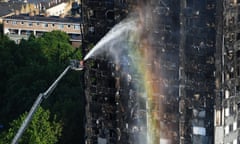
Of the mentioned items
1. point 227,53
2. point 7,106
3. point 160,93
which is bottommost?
point 7,106

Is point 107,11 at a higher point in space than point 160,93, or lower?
higher

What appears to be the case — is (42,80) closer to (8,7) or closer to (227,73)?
(227,73)

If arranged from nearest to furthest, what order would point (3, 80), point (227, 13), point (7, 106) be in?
point (227, 13), point (7, 106), point (3, 80)

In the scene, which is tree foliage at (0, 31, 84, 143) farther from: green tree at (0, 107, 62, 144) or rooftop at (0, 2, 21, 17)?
rooftop at (0, 2, 21, 17)

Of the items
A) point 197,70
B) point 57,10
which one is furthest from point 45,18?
point 197,70

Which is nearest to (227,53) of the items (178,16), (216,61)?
(216,61)

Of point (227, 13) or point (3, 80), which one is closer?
point (227, 13)

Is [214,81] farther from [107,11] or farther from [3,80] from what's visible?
[3,80]

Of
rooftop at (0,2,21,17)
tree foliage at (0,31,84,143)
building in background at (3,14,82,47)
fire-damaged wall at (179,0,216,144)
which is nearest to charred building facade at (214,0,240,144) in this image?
fire-damaged wall at (179,0,216,144)
